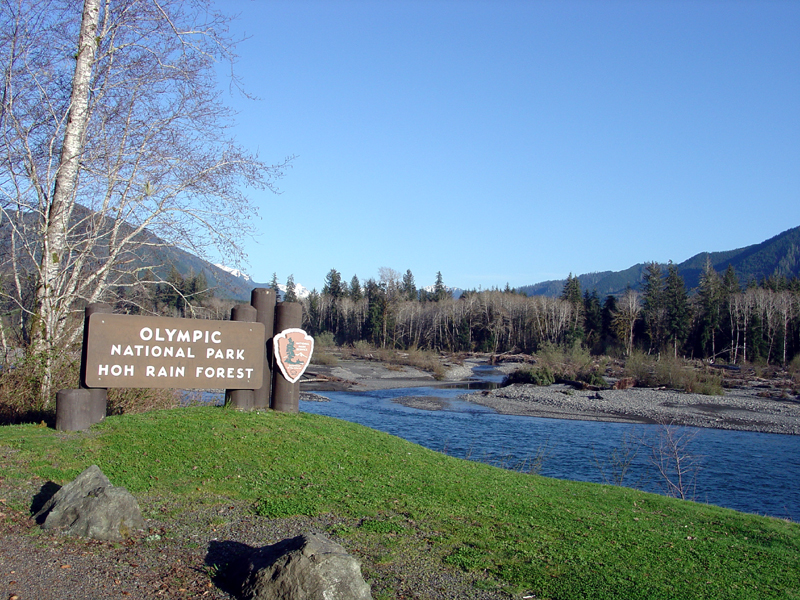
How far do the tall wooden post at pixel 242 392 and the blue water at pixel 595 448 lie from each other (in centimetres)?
798

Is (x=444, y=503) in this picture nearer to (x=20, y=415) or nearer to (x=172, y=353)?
(x=172, y=353)

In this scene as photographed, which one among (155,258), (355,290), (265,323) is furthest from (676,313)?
(155,258)

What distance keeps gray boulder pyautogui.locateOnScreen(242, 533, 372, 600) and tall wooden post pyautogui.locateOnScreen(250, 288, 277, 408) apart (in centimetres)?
650

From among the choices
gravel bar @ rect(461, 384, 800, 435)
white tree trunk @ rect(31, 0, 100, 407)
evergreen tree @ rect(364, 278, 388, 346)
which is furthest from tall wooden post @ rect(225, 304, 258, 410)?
evergreen tree @ rect(364, 278, 388, 346)

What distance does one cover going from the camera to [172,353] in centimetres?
958

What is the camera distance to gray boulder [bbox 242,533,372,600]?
13.4 feet

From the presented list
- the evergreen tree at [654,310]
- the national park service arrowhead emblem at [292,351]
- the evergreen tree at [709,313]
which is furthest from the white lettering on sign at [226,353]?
the evergreen tree at [654,310]

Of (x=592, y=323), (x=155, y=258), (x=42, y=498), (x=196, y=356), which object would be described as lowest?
(x=42, y=498)

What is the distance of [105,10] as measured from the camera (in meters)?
10.7

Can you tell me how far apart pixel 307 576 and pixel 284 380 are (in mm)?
6840

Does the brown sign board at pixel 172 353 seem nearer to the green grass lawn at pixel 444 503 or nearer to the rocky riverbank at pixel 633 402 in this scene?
the green grass lawn at pixel 444 503

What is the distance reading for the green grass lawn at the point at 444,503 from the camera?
17.3 feet

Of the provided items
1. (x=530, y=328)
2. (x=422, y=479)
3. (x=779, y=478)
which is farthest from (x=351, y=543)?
(x=530, y=328)

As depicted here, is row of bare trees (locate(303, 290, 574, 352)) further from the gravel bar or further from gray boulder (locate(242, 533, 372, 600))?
gray boulder (locate(242, 533, 372, 600))
